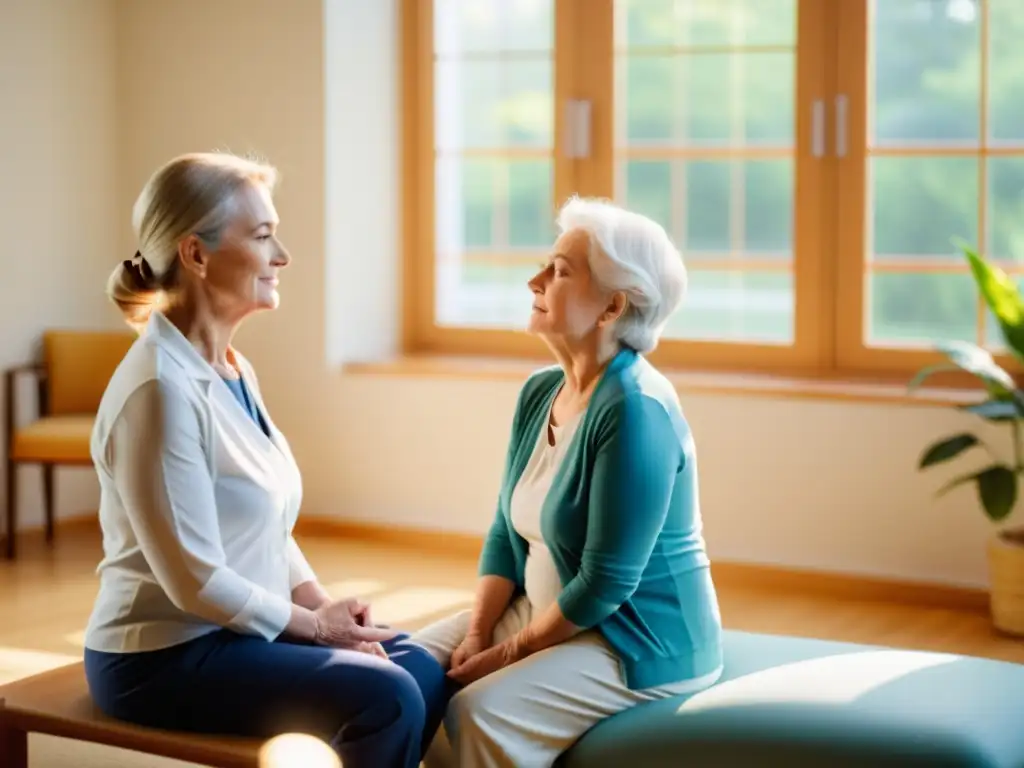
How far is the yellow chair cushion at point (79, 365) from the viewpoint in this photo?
573 cm

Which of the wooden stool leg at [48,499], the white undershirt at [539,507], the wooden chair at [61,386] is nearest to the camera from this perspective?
the white undershirt at [539,507]

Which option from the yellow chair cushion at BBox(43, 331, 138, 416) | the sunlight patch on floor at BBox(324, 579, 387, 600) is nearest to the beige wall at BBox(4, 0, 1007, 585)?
the yellow chair cushion at BBox(43, 331, 138, 416)

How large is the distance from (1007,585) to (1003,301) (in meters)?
0.80

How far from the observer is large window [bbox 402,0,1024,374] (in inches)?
197

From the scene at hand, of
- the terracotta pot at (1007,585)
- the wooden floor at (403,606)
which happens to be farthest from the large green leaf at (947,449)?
the wooden floor at (403,606)

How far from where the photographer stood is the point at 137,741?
2400mm

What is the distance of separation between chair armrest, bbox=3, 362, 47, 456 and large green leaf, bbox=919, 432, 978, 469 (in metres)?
3.12

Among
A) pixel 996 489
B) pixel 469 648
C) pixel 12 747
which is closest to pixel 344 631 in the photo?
pixel 469 648

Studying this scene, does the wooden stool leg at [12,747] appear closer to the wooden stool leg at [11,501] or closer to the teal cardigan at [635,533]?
the teal cardigan at [635,533]

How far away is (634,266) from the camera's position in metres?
2.72

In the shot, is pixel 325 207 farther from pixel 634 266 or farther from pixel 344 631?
pixel 344 631

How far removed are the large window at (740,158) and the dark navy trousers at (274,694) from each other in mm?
3129

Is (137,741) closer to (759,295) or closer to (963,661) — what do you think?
(963,661)

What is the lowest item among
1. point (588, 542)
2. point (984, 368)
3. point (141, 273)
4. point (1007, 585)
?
point (1007, 585)
